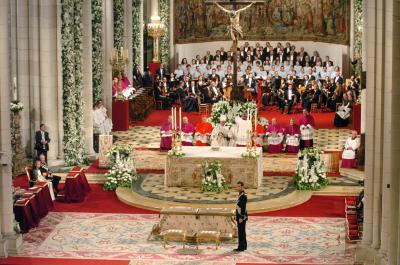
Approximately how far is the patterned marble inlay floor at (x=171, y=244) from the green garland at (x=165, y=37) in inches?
904

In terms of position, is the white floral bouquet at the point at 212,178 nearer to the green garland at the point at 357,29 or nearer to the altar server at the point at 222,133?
the altar server at the point at 222,133

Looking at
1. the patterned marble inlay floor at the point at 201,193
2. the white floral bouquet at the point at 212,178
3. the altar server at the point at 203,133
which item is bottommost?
the patterned marble inlay floor at the point at 201,193

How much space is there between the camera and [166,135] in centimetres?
3031

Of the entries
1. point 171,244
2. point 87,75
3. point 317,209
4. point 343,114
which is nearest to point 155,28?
point 343,114

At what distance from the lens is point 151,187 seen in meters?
24.9

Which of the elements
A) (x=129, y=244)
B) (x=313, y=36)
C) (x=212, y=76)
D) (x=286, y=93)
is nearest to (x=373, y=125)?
(x=129, y=244)

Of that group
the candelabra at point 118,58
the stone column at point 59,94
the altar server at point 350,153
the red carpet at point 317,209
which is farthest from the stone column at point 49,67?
the altar server at point 350,153

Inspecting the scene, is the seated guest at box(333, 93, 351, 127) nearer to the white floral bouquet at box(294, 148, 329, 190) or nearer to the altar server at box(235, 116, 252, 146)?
the altar server at box(235, 116, 252, 146)

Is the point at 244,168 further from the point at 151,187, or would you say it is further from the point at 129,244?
the point at 129,244

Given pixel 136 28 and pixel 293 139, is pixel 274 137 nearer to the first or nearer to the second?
pixel 293 139

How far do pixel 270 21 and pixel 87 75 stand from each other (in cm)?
1813

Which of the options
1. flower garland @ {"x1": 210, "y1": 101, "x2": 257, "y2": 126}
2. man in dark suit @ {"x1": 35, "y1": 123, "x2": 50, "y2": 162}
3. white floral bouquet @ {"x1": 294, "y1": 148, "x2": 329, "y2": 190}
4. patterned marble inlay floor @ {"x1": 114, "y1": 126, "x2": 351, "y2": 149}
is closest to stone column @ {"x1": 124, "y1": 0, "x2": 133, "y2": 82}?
patterned marble inlay floor @ {"x1": 114, "y1": 126, "x2": 351, "y2": 149}

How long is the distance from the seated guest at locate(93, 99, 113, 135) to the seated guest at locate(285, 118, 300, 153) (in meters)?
5.78

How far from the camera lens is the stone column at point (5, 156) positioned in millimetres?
19641
